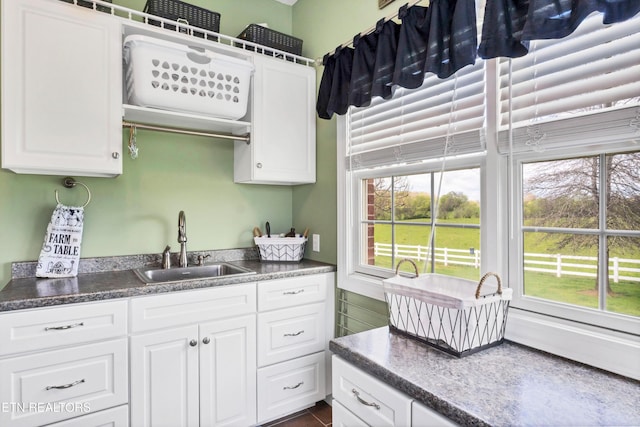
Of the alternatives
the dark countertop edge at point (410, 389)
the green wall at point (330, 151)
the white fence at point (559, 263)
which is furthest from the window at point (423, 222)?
the dark countertop edge at point (410, 389)

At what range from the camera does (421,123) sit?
175 centimetres

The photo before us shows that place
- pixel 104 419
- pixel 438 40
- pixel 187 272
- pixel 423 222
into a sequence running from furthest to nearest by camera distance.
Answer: pixel 187 272
pixel 423 222
pixel 104 419
pixel 438 40

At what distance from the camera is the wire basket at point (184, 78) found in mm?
1783

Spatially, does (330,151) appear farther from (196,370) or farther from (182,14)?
(196,370)

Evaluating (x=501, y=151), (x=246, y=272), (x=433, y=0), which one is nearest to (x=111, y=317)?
(x=246, y=272)

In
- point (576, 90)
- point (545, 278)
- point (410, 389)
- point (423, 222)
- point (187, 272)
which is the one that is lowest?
point (410, 389)

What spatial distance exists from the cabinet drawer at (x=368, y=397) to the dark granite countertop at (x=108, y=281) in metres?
0.79

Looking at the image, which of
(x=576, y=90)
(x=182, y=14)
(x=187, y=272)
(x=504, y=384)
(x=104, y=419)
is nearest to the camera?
(x=504, y=384)

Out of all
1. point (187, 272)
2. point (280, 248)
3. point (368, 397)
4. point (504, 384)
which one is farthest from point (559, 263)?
point (187, 272)

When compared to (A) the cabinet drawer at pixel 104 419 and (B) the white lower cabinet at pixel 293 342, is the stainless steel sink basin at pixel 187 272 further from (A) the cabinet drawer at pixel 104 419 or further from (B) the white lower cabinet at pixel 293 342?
(A) the cabinet drawer at pixel 104 419

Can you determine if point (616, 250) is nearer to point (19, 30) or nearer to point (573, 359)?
point (573, 359)

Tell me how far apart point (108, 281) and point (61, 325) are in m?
0.32

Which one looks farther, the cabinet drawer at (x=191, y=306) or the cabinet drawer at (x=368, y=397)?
the cabinet drawer at (x=191, y=306)

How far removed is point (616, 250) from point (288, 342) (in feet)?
5.17
